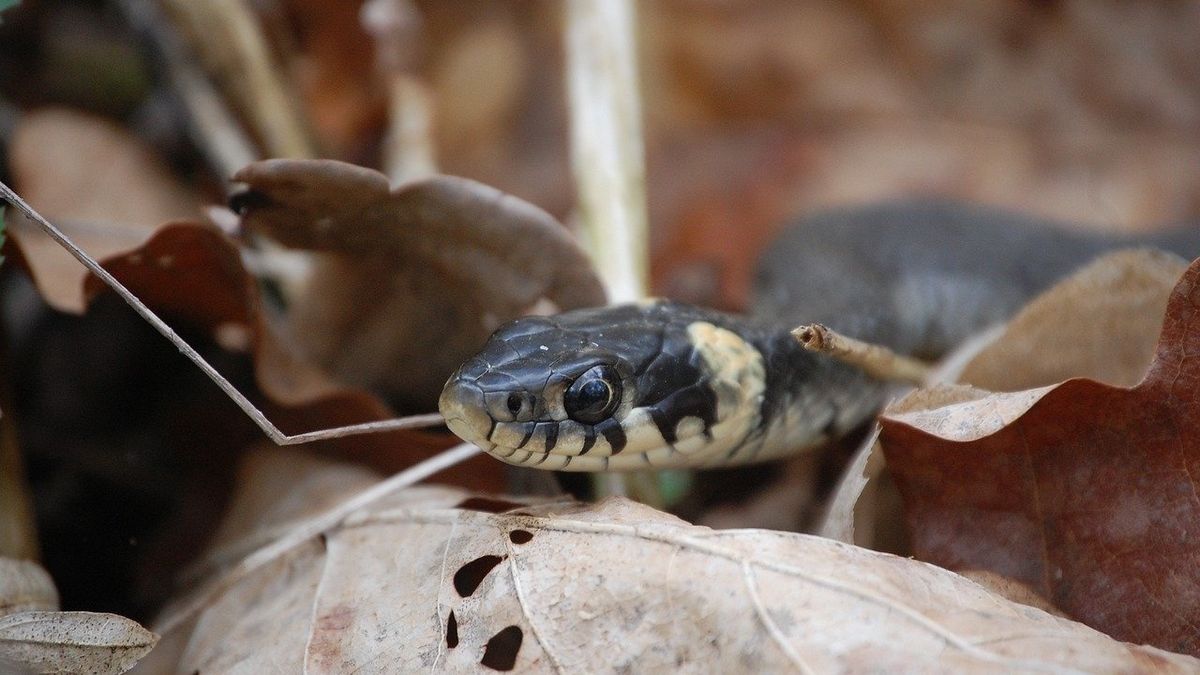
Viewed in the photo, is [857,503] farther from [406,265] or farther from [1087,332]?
[406,265]

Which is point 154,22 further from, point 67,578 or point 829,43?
point 829,43

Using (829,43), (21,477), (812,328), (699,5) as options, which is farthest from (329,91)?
(812,328)

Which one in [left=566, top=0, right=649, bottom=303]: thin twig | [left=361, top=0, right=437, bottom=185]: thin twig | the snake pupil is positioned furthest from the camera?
[left=361, top=0, right=437, bottom=185]: thin twig

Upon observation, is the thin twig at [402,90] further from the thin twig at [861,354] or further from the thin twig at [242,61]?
the thin twig at [861,354]

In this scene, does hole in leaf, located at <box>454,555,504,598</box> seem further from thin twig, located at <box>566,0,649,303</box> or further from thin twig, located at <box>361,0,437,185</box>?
thin twig, located at <box>361,0,437,185</box>

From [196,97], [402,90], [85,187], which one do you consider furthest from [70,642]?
[402,90]

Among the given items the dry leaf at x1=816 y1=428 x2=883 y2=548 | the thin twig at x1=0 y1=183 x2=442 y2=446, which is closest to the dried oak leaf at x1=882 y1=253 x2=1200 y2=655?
the dry leaf at x1=816 y1=428 x2=883 y2=548
